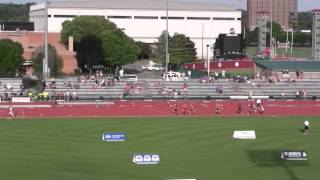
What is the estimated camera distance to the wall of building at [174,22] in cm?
15575

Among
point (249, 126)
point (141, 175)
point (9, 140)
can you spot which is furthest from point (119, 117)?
point (141, 175)

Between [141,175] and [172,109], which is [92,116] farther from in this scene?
[141,175]

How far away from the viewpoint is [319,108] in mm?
55469

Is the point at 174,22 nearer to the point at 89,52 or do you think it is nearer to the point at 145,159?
the point at 89,52

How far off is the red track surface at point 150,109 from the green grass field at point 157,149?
554 centimetres

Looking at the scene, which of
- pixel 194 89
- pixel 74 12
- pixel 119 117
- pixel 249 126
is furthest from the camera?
pixel 74 12

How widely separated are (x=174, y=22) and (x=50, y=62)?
78346 mm

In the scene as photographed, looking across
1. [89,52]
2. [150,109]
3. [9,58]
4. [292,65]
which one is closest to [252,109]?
[150,109]

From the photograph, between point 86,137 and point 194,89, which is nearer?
point 86,137

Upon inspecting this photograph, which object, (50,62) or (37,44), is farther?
(37,44)

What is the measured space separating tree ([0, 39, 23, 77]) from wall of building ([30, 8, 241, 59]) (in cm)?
7092

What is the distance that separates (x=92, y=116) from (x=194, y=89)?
20.2 meters

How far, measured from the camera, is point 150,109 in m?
53.5

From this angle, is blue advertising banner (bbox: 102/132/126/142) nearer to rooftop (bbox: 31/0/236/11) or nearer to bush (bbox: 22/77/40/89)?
bush (bbox: 22/77/40/89)
